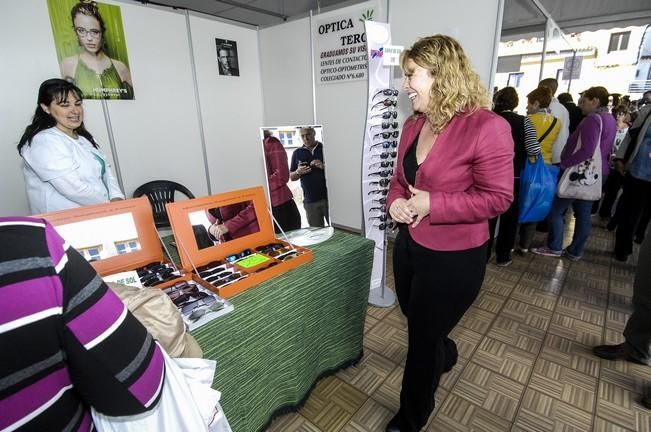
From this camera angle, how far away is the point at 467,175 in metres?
1.06

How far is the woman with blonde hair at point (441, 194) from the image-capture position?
1025 millimetres

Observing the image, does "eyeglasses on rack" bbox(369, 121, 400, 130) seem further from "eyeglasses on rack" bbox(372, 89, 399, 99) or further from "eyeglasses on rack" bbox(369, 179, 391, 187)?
"eyeglasses on rack" bbox(369, 179, 391, 187)

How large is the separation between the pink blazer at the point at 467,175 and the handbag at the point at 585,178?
2.30 m

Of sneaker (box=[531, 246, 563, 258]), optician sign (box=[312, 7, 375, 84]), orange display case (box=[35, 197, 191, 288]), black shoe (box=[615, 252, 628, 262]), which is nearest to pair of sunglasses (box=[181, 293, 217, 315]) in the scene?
orange display case (box=[35, 197, 191, 288])

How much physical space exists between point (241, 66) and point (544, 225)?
3998 millimetres

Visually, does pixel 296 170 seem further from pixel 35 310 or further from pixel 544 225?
pixel 544 225

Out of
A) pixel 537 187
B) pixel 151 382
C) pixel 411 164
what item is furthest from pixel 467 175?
pixel 537 187

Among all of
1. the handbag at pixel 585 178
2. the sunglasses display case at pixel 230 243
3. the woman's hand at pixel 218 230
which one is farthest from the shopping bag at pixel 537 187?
the woman's hand at pixel 218 230

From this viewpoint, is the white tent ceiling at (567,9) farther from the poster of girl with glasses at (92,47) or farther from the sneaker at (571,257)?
the sneaker at (571,257)

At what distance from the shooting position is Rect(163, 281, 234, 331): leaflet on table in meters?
Result: 1.02

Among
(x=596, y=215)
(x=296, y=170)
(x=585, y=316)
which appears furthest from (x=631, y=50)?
(x=296, y=170)

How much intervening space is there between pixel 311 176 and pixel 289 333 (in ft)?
3.52

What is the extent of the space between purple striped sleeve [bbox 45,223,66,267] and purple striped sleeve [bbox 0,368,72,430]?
17 centimetres

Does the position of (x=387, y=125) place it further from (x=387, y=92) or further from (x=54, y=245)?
(x=54, y=245)
